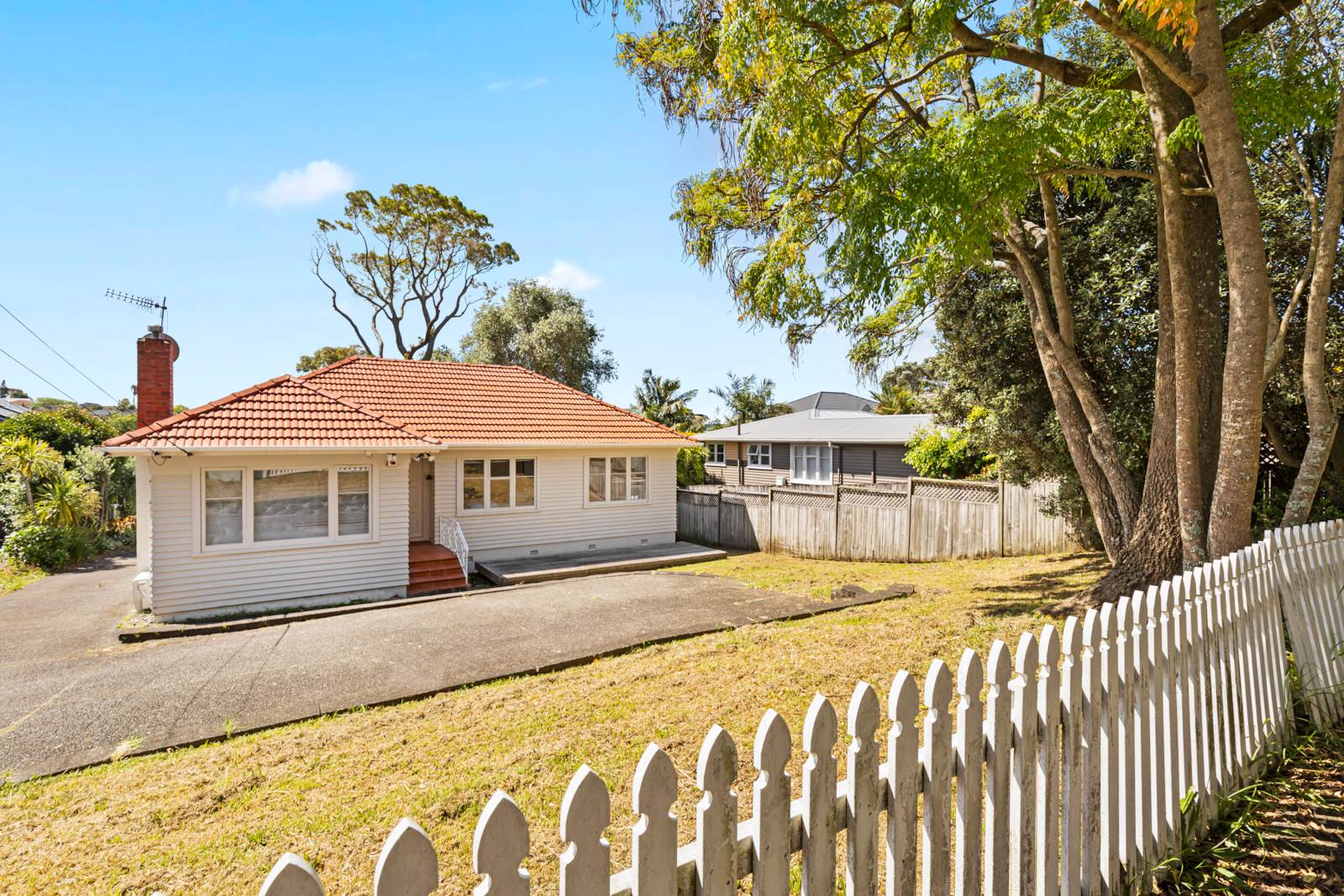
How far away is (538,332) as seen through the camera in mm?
30703

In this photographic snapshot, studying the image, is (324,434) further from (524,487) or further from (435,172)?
→ (435,172)

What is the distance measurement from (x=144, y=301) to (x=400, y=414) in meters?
6.74

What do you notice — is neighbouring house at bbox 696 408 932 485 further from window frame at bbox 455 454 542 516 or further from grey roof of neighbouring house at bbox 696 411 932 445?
window frame at bbox 455 454 542 516

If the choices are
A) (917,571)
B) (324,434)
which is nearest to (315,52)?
(324,434)

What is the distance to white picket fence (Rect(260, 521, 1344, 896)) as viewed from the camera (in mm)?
1305

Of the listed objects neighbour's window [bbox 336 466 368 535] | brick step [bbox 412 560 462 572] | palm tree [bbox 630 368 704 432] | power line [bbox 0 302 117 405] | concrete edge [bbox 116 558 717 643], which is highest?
power line [bbox 0 302 117 405]

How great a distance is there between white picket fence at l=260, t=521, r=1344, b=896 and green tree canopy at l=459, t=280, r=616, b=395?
29438 millimetres

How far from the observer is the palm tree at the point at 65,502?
14.9 m

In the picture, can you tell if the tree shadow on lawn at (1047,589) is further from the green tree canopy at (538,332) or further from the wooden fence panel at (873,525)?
the green tree canopy at (538,332)

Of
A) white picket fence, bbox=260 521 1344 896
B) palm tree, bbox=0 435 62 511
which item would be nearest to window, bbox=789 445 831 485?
white picket fence, bbox=260 521 1344 896

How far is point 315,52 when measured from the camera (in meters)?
11.9

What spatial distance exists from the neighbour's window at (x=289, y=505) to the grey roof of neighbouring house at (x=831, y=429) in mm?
17451

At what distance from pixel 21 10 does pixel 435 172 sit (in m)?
16.0

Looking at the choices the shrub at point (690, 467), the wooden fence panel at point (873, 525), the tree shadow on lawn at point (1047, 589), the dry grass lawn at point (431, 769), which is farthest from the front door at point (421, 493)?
the tree shadow on lawn at point (1047, 589)
